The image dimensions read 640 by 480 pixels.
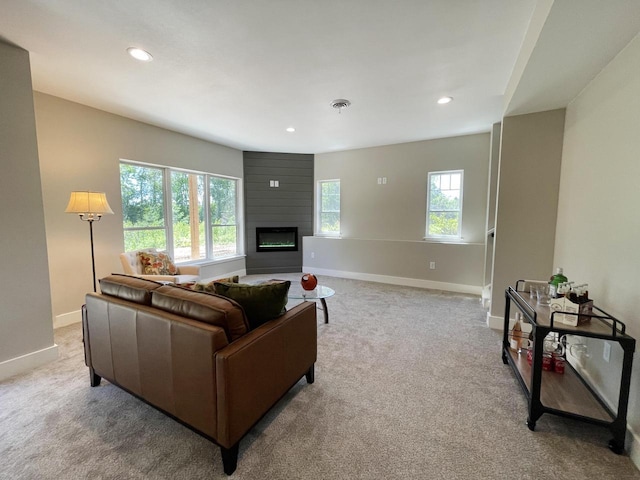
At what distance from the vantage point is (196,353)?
1355 millimetres

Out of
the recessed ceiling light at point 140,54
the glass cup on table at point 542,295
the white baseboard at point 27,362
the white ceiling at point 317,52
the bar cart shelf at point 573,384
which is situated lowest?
the white baseboard at point 27,362

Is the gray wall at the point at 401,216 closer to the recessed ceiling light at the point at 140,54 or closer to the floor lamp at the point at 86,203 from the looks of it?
the floor lamp at the point at 86,203

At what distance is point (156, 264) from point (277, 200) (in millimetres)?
2830

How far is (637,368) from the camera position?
152 centimetres

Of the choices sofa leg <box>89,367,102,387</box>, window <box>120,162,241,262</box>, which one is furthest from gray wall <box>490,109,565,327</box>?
window <box>120,162,241,262</box>

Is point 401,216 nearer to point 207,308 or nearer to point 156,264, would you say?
point 156,264

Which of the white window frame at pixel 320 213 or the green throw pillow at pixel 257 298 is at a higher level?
the white window frame at pixel 320 213

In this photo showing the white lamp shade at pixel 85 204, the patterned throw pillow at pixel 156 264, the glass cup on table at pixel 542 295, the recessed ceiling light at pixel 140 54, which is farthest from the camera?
the patterned throw pillow at pixel 156 264

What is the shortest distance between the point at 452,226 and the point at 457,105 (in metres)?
2.19

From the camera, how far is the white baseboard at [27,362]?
2150mm

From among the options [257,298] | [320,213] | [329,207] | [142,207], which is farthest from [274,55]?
[320,213]

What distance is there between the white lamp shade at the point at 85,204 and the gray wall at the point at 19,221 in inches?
12.3

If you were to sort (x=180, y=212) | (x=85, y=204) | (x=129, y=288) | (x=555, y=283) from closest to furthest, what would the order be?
(x=129, y=288), (x=555, y=283), (x=85, y=204), (x=180, y=212)

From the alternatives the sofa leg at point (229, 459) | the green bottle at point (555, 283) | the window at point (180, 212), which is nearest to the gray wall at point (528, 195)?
the green bottle at point (555, 283)
